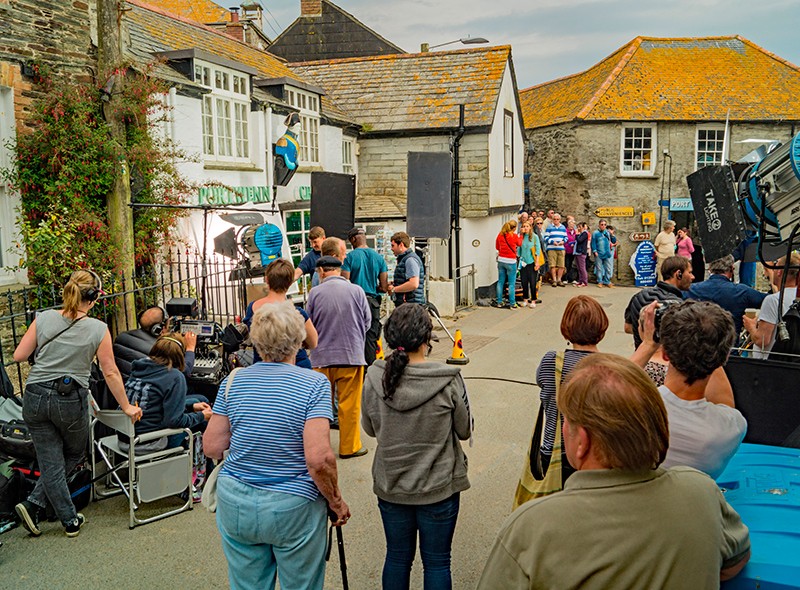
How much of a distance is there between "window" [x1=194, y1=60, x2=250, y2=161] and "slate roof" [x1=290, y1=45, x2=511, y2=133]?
546 cm

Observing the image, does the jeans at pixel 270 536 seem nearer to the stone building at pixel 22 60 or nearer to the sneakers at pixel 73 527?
the sneakers at pixel 73 527

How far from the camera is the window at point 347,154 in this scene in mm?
19250

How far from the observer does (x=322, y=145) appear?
17.7 m

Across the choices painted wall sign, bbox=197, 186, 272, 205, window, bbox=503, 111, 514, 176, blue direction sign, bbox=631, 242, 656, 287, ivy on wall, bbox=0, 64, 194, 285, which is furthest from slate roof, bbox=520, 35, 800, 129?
ivy on wall, bbox=0, 64, 194, 285

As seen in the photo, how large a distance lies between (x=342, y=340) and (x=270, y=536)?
3453 mm

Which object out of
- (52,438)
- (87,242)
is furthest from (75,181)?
(52,438)

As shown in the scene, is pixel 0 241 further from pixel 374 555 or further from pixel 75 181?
pixel 374 555

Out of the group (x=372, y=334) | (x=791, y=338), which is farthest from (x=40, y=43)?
(x=791, y=338)

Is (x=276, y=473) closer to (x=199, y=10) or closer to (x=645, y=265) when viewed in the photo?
(x=645, y=265)

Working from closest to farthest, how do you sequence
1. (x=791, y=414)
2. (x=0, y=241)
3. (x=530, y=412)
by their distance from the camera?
(x=791, y=414)
(x=530, y=412)
(x=0, y=241)

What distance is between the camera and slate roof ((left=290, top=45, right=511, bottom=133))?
61.1ft

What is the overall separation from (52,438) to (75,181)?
537 cm

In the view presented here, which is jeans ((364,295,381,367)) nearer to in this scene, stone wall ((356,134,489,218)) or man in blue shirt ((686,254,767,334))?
man in blue shirt ((686,254,767,334))

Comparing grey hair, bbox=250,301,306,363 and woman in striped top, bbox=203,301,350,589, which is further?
grey hair, bbox=250,301,306,363
